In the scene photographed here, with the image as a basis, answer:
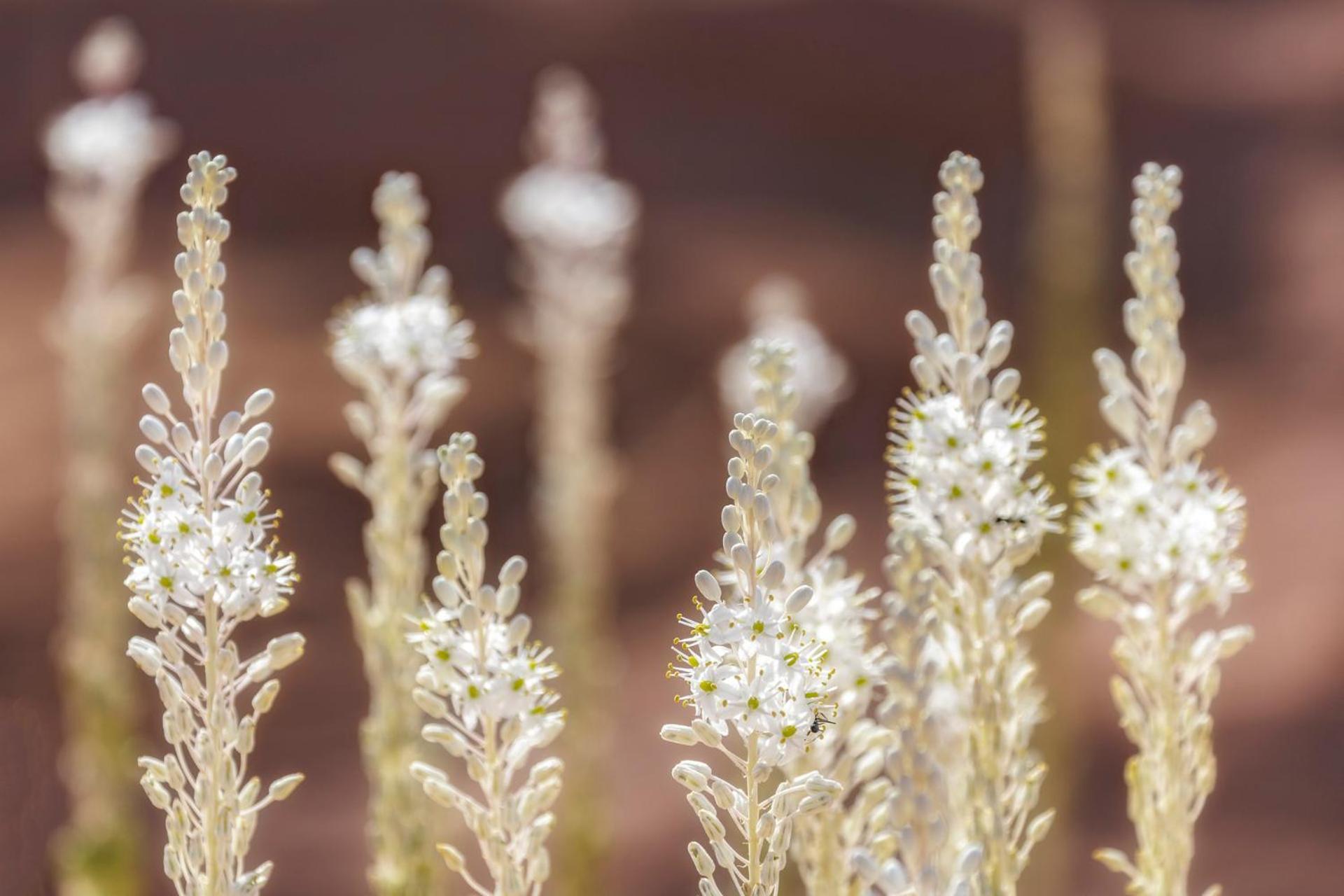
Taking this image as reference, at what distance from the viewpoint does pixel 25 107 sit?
415 inches

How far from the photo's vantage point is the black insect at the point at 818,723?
81.9 inches

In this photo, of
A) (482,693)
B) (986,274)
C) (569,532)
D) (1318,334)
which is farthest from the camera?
(986,274)

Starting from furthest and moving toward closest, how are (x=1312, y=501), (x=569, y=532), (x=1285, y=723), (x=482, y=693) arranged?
(x=1312, y=501) → (x=1285, y=723) → (x=569, y=532) → (x=482, y=693)

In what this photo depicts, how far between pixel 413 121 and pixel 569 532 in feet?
20.4

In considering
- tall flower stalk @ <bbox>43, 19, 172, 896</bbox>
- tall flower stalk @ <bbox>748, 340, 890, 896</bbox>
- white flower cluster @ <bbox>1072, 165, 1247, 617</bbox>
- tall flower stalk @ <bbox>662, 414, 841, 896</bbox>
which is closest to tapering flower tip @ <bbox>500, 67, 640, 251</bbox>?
tall flower stalk @ <bbox>43, 19, 172, 896</bbox>

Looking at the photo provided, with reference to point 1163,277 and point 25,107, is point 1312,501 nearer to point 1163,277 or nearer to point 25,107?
point 1163,277

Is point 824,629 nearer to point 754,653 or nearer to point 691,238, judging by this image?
point 754,653

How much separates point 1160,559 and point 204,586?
65.4 inches

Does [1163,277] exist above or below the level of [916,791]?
above

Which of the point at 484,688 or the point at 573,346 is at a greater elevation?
the point at 573,346

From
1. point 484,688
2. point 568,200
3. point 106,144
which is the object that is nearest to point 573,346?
point 568,200

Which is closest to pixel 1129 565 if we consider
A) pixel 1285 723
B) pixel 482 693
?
pixel 482 693

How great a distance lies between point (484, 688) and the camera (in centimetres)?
215

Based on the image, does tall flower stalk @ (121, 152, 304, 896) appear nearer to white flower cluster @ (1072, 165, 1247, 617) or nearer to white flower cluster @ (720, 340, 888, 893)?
white flower cluster @ (720, 340, 888, 893)
